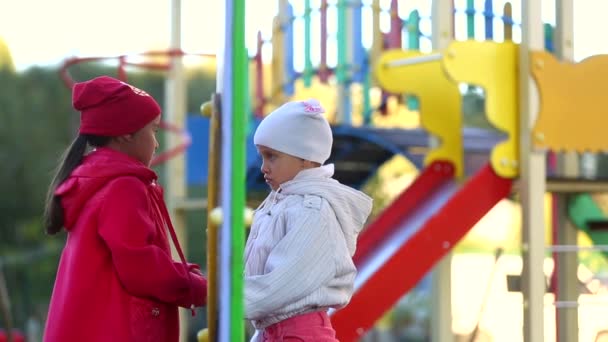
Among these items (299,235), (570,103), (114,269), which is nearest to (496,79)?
(570,103)

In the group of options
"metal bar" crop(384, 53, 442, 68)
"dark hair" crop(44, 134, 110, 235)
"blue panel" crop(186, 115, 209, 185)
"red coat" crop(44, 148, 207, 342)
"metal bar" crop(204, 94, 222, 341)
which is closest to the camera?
"metal bar" crop(204, 94, 222, 341)

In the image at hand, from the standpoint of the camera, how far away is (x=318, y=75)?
24.1 feet

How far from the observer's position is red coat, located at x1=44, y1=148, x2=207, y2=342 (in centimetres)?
255

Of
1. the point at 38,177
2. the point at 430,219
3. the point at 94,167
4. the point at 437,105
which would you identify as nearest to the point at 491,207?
the point at 430,219

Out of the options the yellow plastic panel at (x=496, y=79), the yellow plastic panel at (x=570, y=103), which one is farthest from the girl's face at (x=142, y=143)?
the yellow plastic panel at (x=570, y=103)

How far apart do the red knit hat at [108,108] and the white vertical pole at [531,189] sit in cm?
232

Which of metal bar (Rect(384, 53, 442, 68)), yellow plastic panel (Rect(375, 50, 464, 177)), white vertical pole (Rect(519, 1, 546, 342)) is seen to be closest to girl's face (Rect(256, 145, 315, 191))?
white vertical pole (Rect(519, 1, 546, 342))

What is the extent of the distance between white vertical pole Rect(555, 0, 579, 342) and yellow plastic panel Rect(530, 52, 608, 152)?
1.89 ft

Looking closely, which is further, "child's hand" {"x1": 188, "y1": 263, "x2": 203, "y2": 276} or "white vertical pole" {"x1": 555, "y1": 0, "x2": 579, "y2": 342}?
"white vertical pole" {"x1": 555, "y1": 0, "x2": 579, "y2": 342}

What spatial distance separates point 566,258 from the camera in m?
5.52

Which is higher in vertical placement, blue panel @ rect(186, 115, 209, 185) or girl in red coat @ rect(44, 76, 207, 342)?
girl in red coat @ rect(44, 76, 207, 342)

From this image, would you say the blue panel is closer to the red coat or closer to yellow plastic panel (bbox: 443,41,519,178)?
yellow plastic panel (bbox: 443,41,519,178)

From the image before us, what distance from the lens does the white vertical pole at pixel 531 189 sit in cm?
457

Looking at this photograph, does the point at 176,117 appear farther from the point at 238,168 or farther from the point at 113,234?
the point at 238,168
